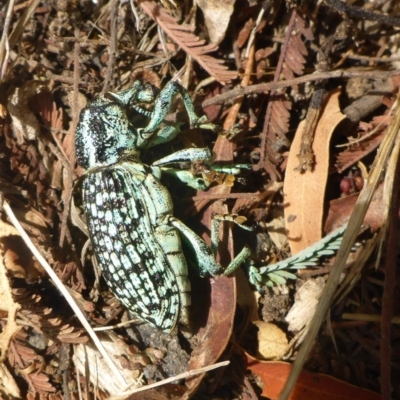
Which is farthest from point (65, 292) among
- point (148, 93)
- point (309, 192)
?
point (309, 192)

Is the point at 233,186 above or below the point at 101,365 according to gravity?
above

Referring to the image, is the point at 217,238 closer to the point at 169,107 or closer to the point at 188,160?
the point at 188,160

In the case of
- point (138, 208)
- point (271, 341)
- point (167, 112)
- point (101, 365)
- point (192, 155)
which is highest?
point (167, 112)

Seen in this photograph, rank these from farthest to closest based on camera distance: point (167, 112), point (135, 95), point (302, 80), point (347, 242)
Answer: point (135, 95), point (167, 112), point (302, 80), point (347, 242)

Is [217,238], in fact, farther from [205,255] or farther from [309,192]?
[309,192]

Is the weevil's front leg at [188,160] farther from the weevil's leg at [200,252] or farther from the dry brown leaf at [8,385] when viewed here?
the dry brown leaf at [8,385]

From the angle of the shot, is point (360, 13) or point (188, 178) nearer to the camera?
point (360, 13)

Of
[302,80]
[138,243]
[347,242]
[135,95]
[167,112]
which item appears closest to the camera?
[347,242]

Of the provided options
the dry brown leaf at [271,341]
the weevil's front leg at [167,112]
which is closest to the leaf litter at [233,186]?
the dry brown leaf at [271,341]
